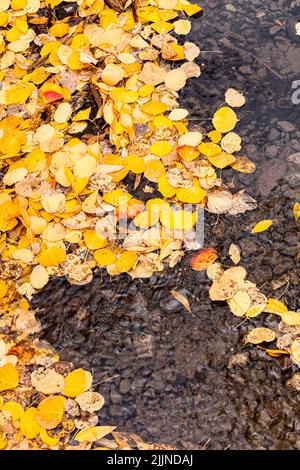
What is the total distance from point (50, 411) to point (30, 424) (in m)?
0.09

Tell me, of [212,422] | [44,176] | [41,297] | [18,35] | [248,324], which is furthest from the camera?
[18,35]

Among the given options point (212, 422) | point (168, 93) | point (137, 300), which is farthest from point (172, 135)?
point (212, 422)

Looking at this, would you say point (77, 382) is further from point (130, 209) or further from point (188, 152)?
point (188, 152)

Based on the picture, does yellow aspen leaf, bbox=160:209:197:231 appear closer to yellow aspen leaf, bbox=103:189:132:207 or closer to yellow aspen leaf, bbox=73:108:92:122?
yellow aspen leaf, bbox=103:189:132:207

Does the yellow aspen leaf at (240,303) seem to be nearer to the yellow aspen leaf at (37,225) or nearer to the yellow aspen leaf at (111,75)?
the yellow aspen leaf at (37,225)

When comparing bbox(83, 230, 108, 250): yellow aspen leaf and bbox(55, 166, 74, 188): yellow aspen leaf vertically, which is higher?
bbox(55, 166, 74, 188): yellow aspen leaf

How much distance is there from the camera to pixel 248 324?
2424 mm

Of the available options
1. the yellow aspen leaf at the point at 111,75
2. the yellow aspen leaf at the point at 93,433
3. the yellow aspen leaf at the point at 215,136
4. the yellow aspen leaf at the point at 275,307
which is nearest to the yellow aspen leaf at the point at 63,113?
→ the yellow aspen leaf at the point at 111,75

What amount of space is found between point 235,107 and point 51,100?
3.07 feet

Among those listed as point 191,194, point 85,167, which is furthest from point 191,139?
point 85,167

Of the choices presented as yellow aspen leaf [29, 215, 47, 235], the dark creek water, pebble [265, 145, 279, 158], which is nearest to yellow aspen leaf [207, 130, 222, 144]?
the dark creek water

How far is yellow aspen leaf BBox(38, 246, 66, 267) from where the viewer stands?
8.60ft

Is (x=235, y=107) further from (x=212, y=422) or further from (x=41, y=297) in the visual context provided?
(x=212, y=422)

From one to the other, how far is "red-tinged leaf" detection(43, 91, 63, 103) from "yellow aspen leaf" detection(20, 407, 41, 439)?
5.11 ft
